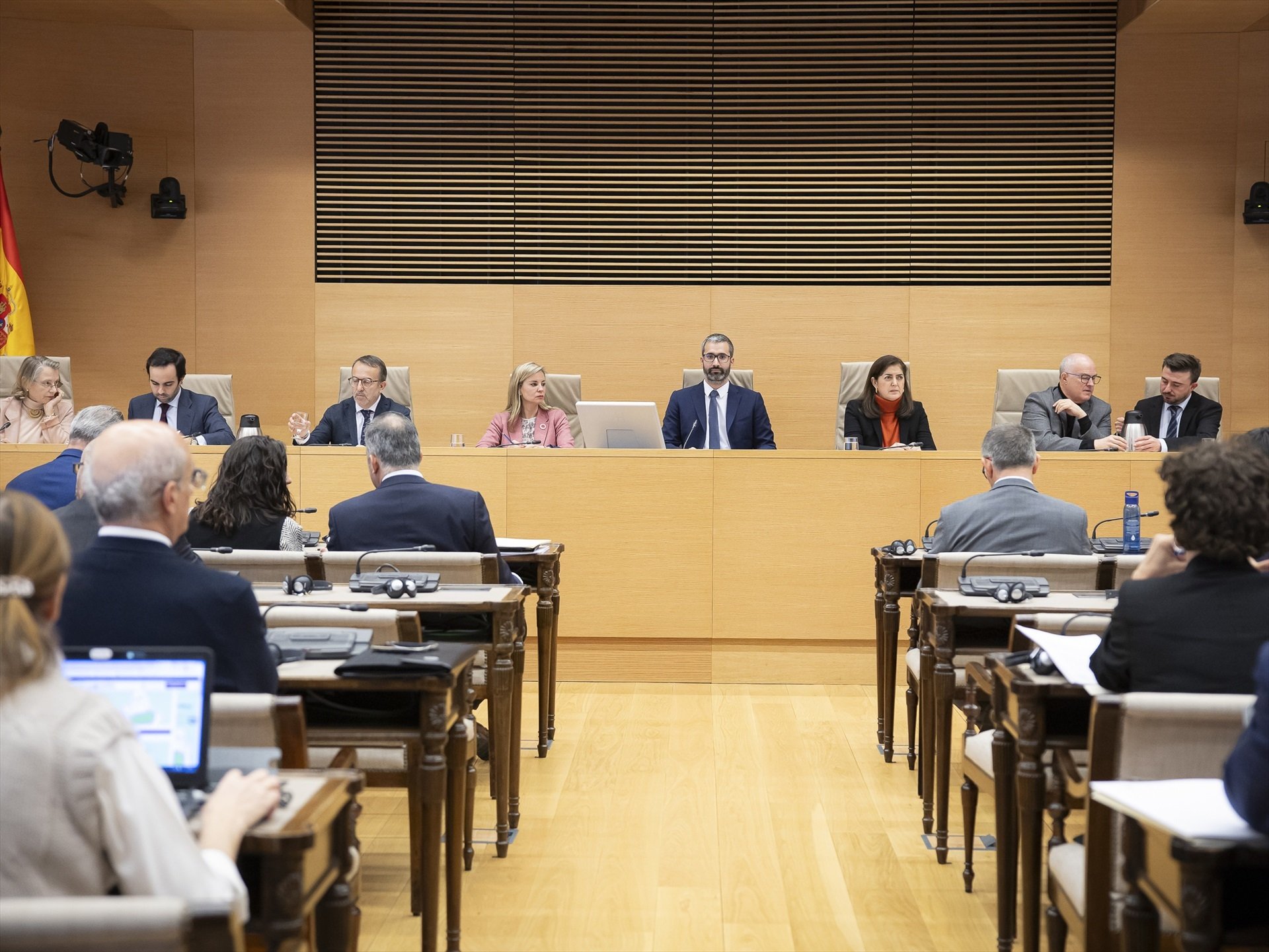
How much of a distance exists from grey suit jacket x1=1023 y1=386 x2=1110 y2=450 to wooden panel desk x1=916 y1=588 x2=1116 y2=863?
2875 mm

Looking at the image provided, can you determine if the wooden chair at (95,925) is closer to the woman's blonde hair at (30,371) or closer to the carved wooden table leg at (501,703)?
the carved wooden table leg at (501,703)

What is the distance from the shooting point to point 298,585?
3.38 m

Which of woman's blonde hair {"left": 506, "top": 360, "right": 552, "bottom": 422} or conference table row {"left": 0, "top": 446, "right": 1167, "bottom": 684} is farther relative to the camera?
woman's blonde hair {"left": 506, "top": 360, "right": 552, "bottom": 422}

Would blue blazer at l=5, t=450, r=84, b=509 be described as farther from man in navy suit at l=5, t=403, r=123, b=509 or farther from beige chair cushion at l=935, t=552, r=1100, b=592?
beige chair cushion at l=935, t=552, r=1100, b=592

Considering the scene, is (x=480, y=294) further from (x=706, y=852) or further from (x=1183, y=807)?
(x=1183, y=807)

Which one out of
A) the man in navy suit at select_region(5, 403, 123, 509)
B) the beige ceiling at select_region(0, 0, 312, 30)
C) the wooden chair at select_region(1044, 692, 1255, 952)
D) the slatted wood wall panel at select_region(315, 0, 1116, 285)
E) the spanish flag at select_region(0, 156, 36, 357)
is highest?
the beige ceiling at select_region(0, 0, 312, 30)

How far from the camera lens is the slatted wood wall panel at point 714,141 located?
8031 mm

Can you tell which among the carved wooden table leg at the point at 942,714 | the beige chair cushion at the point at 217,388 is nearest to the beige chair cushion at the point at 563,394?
the beige chair cushion at the point at 217,388

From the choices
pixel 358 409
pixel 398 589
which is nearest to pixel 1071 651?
pixel 398 589

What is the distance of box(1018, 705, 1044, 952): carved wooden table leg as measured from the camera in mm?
2379

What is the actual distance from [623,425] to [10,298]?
455cm

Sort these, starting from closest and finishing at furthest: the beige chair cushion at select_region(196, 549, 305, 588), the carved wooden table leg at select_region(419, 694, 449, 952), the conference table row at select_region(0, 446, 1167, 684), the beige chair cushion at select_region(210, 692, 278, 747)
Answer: the beige chair cushion at select_region(210, 692, 278, 747), the carved wooden table leg at select_region(419, 694, 449, 952), the beige chair cushion at select_region(196, 549, 305, 588), the conference table row at select_region(0, 446, 1167, 684)

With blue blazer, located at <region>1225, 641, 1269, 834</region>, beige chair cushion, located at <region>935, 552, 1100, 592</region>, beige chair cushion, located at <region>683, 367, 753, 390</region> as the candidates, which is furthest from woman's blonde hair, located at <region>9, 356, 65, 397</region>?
blue blazer, located at <region>1225, 641, 1269, 834</region>

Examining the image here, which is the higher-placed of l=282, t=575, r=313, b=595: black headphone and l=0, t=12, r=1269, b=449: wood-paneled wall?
l=0, t=12, r=1269, b=449: wood-paneled wall
